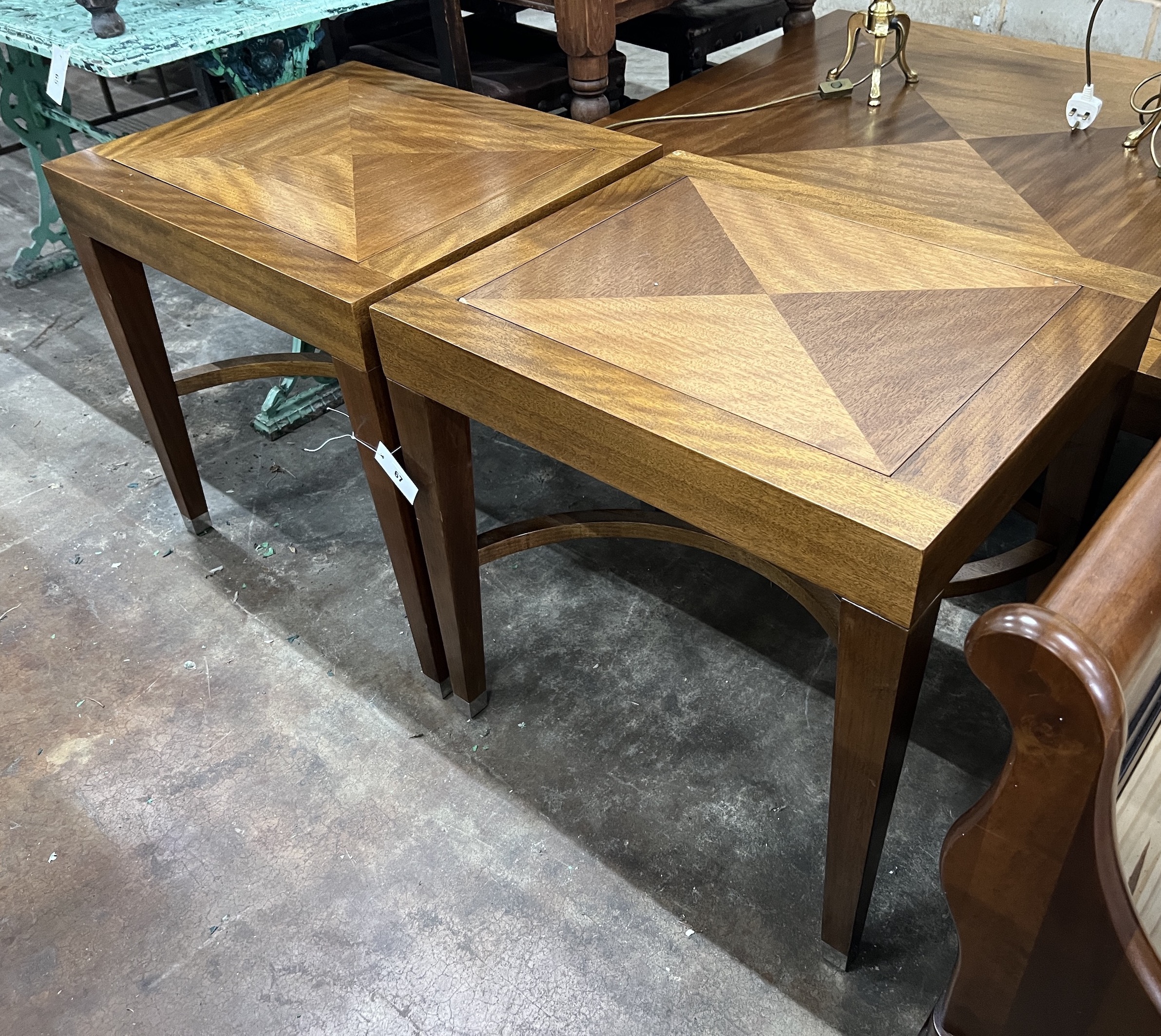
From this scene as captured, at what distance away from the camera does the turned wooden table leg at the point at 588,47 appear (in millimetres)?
1566

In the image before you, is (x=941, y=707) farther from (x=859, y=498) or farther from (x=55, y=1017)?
(x=55, y=1017)

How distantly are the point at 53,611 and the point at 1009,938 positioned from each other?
5.02 feet

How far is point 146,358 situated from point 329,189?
0.54 metres

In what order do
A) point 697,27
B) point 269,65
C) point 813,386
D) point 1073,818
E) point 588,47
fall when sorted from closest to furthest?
point 1073,818 < point 813,386 < point 588,47 < point 269,65 < point 697,27

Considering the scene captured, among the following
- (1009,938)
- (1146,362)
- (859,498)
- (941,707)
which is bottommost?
(941,707)

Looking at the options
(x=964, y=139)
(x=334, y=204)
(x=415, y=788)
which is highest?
(x=334, y=204)

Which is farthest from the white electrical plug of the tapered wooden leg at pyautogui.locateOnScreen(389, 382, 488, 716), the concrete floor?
the tapered wooden leg at pyautogui.locateOnScreen(389, 382, 488, 716)

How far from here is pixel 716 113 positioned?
1734mm

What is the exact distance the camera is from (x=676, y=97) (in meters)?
1.82

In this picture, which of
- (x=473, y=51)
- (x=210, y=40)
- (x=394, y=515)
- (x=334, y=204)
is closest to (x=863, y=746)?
(x=394, y=515)

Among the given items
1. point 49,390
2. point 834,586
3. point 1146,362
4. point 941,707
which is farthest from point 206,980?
point 49,390

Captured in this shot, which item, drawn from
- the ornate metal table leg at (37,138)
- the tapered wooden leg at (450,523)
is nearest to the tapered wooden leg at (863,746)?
the tapered wooden leg at (450,523)

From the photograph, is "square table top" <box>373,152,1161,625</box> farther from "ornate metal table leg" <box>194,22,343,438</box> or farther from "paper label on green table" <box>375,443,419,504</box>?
"ornate metal table leg" <box>194,22,343,438</box>

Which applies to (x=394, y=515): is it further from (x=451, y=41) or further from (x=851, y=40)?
(x=451, y=41)
